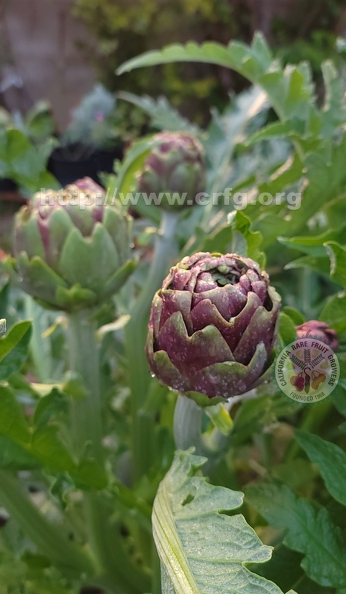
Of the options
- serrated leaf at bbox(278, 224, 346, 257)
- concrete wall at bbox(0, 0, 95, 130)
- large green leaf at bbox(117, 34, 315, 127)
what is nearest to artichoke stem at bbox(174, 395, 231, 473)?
serrated leaf at bbox(278, 224, 346, 257)

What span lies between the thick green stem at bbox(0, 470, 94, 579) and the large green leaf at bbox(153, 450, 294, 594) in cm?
12

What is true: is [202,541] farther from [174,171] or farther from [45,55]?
[45,55]

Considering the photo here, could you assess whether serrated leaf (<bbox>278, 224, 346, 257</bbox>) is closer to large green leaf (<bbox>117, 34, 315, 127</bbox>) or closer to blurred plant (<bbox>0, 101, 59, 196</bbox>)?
large green leaf (<bbox>117, 34, 315, 127</bbox>)

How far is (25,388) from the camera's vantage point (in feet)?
1.10

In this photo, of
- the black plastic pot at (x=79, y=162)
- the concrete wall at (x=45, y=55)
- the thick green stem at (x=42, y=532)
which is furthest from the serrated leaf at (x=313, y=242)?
the concrete wall at (x=45, y=55)

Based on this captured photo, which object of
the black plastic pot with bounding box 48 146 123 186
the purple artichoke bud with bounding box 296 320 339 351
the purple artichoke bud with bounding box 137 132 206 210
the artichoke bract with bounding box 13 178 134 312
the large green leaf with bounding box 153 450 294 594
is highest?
the black plastic pot with bounding box 48 146 123 186

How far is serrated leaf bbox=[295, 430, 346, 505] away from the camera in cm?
26

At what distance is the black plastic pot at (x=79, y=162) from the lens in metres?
1.06

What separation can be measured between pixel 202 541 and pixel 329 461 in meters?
0.08

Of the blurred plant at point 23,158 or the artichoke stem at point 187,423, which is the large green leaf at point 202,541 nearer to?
the artichoke stem at point 187,423

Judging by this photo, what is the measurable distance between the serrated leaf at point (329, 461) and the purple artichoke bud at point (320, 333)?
0.16 ft

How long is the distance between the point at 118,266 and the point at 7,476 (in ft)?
0.48

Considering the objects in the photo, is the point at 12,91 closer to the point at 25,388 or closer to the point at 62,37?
the point at 62,37

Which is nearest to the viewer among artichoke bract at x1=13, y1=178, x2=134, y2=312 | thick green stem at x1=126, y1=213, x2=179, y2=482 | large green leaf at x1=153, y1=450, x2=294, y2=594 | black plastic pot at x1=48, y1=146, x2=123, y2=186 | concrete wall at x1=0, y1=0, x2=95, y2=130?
large green leaf at x1=153, y1=450, x2=294, y2=594
